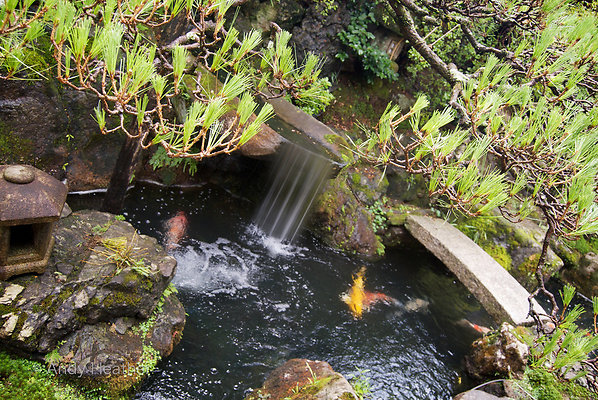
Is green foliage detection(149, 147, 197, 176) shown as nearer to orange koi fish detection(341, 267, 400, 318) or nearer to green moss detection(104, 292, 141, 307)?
green moss detection(104, 292, 141, 307)

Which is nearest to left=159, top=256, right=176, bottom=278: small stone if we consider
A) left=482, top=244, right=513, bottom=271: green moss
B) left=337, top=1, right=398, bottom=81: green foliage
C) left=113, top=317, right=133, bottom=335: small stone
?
left=113, top=317, right=133, bottom=335: small stone

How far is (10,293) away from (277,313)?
A: 2930mm

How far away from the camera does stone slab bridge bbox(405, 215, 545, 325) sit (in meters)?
5.71

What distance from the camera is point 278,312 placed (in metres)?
4.89

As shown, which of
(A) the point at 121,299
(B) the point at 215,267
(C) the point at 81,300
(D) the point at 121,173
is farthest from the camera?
(B) the point at 215,267

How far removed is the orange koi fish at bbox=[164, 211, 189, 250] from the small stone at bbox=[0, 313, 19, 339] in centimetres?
238

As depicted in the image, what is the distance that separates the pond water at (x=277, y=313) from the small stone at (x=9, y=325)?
1197 millimetres

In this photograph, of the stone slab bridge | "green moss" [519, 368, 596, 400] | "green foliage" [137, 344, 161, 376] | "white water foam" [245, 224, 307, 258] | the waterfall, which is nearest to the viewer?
"green foliage" [137, 344, 161, 376]

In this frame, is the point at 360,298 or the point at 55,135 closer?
the point at 55,135

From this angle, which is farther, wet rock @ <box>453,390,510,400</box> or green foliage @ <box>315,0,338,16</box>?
green foliage @ <box>315,0,338,16</box>

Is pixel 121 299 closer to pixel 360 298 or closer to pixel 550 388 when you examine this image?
pixel 360 298

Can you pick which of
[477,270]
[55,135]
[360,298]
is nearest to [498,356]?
[477,270]

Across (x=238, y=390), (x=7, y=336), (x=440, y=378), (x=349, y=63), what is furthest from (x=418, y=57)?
(x=7, y=336)

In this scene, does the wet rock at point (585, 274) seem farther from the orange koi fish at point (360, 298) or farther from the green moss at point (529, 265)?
the orange koi fish at point (360, 298)
